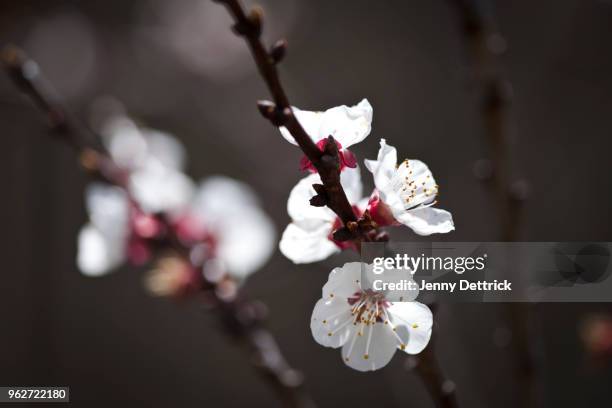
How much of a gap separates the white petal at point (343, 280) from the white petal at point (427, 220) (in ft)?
0.21

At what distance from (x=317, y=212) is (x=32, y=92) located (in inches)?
23.0

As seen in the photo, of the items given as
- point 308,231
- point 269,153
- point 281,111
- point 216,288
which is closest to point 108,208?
point 216,288

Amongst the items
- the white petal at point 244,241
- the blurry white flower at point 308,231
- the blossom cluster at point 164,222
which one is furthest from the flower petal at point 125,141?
the blurry white flower at point 308,231

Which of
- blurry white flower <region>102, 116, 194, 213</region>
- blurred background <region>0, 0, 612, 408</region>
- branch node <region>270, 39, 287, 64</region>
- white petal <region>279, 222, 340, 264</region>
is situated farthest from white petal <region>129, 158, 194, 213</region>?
blurred background <region>0, 0, 612, 408</region>

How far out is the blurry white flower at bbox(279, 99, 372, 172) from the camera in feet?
1.82

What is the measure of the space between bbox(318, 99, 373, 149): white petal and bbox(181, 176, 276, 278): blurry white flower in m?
0.69

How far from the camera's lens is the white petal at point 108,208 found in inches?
43.9

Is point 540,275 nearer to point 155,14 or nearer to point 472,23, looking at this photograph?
point 472,23

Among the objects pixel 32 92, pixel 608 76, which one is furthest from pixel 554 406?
pixel 32 92

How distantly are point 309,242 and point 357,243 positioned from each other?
9cm

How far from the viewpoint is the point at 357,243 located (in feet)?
1.92

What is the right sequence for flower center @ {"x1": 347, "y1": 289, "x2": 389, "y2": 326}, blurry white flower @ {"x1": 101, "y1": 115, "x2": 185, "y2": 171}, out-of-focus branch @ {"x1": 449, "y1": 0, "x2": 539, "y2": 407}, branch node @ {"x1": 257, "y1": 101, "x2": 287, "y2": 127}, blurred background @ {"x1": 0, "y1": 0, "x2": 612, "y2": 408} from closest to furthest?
branch node @ {"x1": 257, "y1": 101, "x2": 287, "y2": 127} → flower center @ {"x1": 347, "y1": 289, "x2": 389, "y2": 326} → out-of-focus branch @ {"x1": 449, "y1": 0, "x2": 539, "y2": 407} → blurry white flower @ {"x1": 101, "y1": 115, "x2": 185, "y2": 171} → blurred background @ {"x1": 0, "y1": 0, "x2": 612, "y2": 408}

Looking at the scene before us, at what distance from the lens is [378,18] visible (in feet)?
10.3

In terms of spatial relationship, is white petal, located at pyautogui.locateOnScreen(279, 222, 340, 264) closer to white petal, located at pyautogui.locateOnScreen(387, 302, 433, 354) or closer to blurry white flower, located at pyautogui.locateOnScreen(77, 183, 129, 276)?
white petal, located at pyautogui.locateOnScreen(387, 302, 433, 354)
